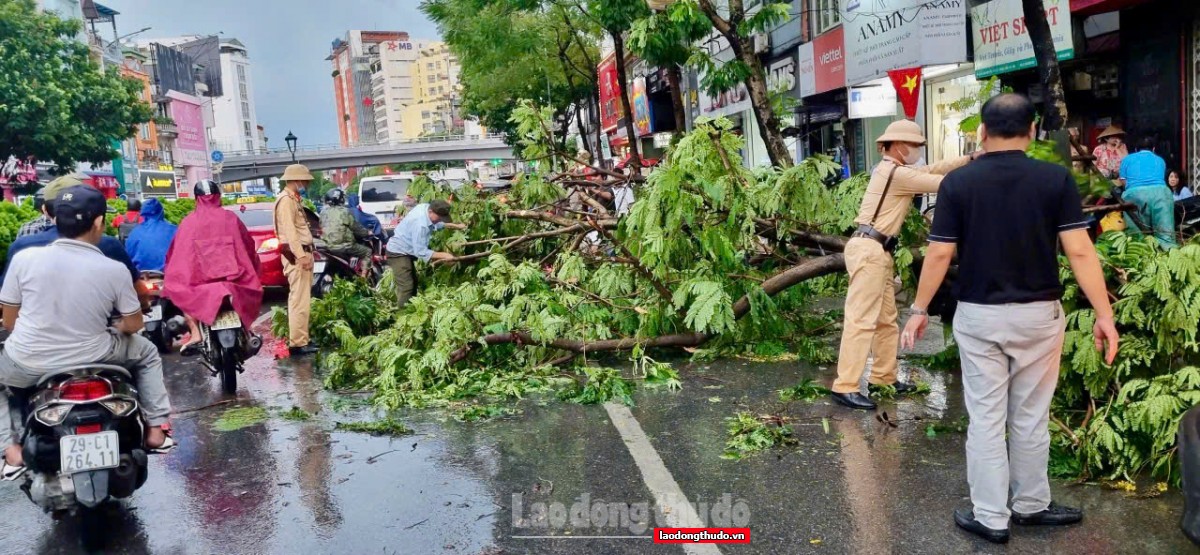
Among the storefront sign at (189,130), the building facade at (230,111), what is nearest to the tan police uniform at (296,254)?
the storefront sign at (189,130)

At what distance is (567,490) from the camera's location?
5.05 meters

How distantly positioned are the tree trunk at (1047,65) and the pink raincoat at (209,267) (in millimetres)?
6427

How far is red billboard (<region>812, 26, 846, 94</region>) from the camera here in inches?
829

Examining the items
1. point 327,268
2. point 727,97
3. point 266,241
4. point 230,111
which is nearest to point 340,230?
point 327,268

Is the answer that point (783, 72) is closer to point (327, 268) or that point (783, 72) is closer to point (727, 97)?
point (727, 97)

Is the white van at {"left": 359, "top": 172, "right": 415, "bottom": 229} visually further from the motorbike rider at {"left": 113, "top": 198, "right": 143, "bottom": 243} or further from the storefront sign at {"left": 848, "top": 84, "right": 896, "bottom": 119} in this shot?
the motorbike rider at {"left": 113, "top": 198, "right": 143, "bottom": 243}

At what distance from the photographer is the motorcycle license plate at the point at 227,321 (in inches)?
310

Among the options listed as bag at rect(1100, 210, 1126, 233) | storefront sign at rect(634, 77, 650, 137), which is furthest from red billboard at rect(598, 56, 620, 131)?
bag at rect(1100, 210, 1126, 233)

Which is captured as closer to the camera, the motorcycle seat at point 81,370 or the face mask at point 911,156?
the motorcycle seat at point 81,370

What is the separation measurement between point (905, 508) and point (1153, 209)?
545 centimetres

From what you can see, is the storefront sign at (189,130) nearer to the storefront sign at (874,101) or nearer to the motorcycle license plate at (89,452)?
the storefront sign at (874,101)

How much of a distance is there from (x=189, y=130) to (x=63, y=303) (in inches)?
4559

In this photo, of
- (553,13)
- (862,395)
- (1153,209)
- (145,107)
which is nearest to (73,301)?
(862,395)

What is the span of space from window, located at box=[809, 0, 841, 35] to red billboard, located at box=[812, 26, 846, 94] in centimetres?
36
